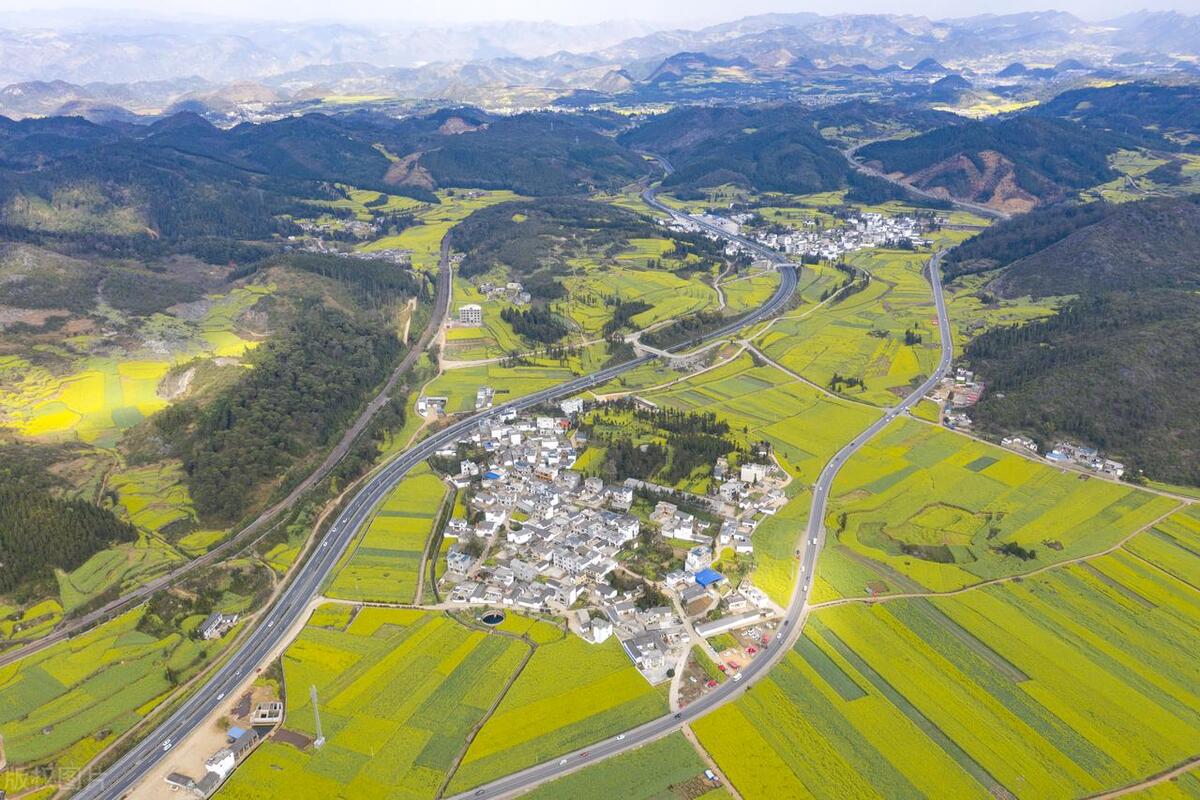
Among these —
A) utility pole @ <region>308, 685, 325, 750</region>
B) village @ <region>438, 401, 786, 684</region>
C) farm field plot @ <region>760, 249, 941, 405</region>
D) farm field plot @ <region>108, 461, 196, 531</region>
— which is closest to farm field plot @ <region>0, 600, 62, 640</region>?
farm field plot @ <region>108, 461, 196, 531</region>

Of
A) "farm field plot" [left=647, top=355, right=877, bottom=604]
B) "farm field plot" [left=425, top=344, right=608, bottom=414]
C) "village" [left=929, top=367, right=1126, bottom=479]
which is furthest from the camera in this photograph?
"farm field plot" [left=425, top=344, right=608, bottom=414]

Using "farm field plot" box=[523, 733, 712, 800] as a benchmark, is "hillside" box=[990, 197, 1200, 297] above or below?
above

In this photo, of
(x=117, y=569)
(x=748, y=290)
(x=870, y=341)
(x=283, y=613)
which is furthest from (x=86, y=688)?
(x=748, y=290)

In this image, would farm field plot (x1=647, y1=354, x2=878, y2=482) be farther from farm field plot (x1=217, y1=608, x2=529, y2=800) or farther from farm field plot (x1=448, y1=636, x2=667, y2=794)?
farm field plot (x1=217, y1=608, x2=529, y2=800)

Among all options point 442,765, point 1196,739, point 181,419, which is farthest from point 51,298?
point 1196,739

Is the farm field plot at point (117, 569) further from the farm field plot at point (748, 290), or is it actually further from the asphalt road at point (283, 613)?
the farm field plot at point (748, 290)

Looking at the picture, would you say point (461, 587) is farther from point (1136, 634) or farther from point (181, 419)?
point (1136, 634)
